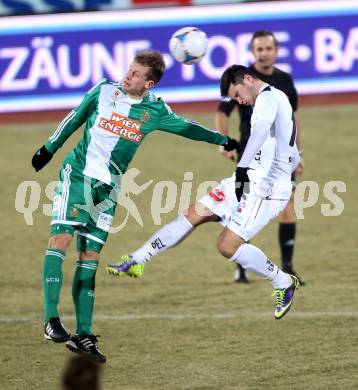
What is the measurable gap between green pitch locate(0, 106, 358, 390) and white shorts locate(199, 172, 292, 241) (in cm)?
94

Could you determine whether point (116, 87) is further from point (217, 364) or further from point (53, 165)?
point (53, 165)

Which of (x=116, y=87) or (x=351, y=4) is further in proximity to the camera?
(x=351, y=4)

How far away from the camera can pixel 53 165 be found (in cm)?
1612

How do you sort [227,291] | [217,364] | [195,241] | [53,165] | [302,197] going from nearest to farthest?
[217,364], [227,291], [195,241], [302,197], [53,165]

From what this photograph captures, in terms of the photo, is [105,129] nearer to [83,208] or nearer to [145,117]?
[145,117]

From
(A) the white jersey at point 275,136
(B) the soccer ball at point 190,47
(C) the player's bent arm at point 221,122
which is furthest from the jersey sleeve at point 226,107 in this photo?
(A) the white jersey at point 275,136

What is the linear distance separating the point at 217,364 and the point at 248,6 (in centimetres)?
1122

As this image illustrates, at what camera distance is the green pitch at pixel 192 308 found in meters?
7.67

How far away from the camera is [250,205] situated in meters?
8.55

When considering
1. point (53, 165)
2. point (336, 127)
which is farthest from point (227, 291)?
point (336, 127)

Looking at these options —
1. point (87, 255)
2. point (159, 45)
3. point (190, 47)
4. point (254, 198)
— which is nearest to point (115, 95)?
point (87, 255)

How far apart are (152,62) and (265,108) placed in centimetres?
97

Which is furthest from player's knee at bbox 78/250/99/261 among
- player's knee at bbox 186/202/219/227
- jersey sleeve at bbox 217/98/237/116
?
jersey sleeve at bbox 217/98/237/116

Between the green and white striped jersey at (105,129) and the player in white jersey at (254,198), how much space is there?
30.9 inches
